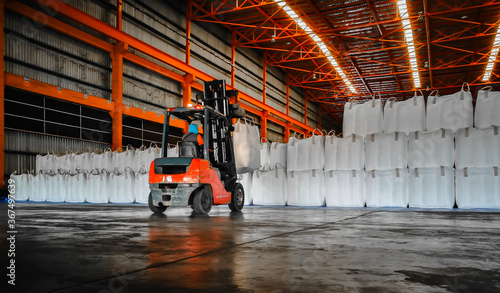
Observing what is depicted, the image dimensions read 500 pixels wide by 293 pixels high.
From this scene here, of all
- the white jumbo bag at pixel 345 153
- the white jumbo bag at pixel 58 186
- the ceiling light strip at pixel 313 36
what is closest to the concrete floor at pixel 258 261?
the white jumbo bag at pixel 345 153

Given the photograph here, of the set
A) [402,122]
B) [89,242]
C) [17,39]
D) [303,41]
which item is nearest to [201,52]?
[303,41]

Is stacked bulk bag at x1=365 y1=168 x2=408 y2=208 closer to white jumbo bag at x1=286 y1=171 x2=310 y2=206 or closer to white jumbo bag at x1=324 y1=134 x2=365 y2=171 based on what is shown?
white jumbo bag at x1=324 y1=134 x2=365 y2=171

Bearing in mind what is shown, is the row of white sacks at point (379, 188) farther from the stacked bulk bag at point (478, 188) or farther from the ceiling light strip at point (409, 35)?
the ceiling light strip at point (409, 35)

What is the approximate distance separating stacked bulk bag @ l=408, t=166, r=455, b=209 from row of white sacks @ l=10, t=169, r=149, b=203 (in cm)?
618

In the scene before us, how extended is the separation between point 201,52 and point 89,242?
1653 centimetres

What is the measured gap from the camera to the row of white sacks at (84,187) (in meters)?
10.4

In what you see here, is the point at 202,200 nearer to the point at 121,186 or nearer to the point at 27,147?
the point at 121,186

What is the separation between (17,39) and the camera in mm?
11555

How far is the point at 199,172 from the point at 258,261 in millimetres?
3648

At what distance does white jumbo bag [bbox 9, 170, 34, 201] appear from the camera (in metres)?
11.6

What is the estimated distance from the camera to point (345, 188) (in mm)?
8148

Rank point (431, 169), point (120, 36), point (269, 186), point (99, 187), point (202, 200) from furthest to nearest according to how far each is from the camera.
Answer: point (120, 36) → point (99, 187) → point (269, 186) → point (431, 169) → point (202, 200)

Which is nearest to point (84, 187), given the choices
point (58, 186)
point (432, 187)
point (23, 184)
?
point (58, 186)

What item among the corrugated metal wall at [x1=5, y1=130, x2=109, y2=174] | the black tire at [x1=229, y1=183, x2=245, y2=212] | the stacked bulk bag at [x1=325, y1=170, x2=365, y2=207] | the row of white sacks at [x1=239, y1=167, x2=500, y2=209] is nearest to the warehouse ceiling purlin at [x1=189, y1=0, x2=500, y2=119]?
the corrugated metal wall at [x1=5, y1=130, x2=109, y2=174]
